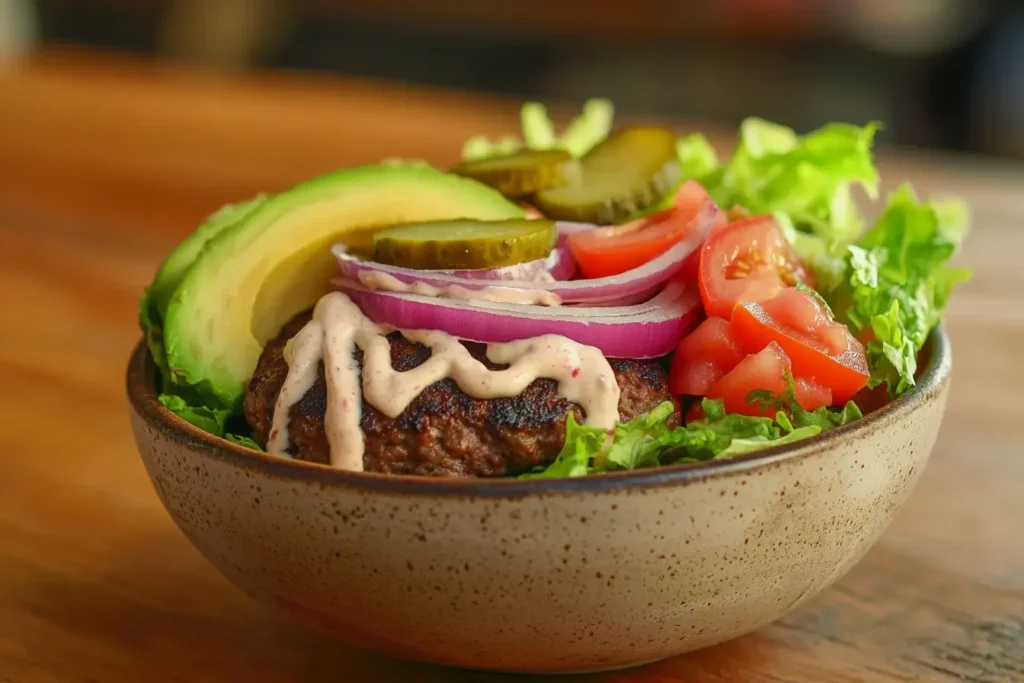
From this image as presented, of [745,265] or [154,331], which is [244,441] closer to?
[154,331]

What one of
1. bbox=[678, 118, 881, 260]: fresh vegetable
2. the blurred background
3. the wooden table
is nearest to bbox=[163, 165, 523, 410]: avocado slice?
the wooden table

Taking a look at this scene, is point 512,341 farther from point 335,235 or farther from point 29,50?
point 29,50

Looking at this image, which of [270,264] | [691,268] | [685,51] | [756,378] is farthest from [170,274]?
[685,51]

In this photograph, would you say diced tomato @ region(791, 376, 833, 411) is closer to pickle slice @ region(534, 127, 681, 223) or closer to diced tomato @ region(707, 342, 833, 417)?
diced tomato @ region(707, 342, 833, 417)

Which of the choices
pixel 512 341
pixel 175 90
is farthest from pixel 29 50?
pixel 512 341

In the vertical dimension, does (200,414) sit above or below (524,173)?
below

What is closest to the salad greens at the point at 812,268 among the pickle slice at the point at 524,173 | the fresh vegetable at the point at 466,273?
the pickle slice at the point at 524,173
